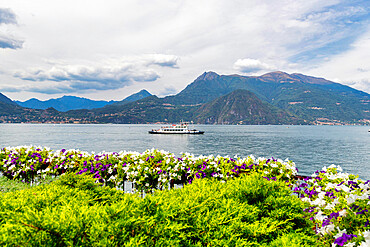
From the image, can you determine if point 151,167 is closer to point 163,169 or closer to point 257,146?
point 163,169

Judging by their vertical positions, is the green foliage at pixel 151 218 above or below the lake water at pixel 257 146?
above

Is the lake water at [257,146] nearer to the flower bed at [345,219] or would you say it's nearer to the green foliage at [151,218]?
the flower bed at [345,219]

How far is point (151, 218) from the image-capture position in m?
2.44

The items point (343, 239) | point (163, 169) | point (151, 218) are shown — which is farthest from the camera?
point (163, 169)

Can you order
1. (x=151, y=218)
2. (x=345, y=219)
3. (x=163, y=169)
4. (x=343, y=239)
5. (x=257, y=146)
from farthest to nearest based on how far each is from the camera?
1. (x=257, y=146)
2. (x=163, y=169)
3. (x=345, y=219)
4. (x=343, y=239)
5. (x=151, y=218)

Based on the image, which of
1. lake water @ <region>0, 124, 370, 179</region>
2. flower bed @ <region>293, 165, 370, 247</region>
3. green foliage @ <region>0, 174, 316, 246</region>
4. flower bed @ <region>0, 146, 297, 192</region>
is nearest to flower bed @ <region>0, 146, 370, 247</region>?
flower bed @ <region>0, 146, 297, 192</region>

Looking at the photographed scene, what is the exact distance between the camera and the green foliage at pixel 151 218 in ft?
6.90

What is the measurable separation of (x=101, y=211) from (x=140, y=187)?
5.47m

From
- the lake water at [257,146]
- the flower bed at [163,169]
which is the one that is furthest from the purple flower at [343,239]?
the lake water at [257,146]

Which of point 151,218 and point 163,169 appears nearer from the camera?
point 151,218

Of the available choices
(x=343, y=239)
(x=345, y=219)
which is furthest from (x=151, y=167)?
(x=343, y=239)

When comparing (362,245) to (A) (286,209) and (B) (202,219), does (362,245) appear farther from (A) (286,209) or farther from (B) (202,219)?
(B) (202,219)

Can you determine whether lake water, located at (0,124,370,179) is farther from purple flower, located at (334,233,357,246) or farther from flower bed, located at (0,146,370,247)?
purple flower, located at (334,233,357,246)

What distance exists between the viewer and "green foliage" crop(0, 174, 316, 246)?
210 cm
